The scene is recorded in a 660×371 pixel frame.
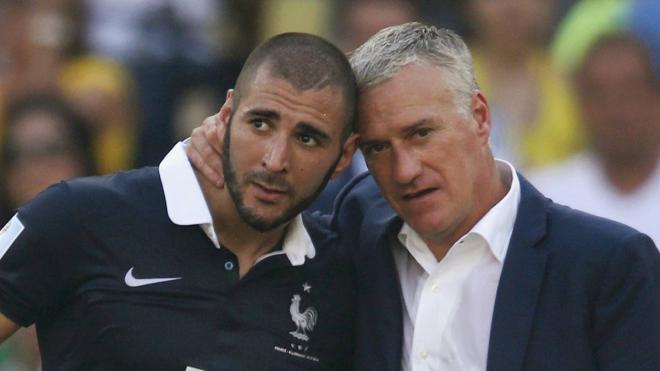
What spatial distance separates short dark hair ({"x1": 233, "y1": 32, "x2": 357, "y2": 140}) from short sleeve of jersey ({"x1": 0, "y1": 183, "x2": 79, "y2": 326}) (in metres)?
0.52

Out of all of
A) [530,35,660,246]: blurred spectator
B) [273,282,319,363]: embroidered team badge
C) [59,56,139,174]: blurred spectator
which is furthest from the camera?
[59,56,139,174]: blurred spectator

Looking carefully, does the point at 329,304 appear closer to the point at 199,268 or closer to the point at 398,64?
the point at 199,268

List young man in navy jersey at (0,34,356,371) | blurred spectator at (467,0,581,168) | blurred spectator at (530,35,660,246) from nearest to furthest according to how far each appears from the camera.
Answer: young man in navy jersey at (0,34,356,371), blurred spectator at (530,35,660,246), blurred spectator at (467,0,581,168)

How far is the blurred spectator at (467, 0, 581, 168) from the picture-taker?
573 cm

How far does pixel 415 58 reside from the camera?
3600 mm

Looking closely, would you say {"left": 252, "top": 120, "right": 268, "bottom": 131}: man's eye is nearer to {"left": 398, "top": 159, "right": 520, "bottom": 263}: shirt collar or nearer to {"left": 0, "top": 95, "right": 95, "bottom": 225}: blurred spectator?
{"left": 398, "top": 159, "right": 520, "bottom": 263}: shirt collar

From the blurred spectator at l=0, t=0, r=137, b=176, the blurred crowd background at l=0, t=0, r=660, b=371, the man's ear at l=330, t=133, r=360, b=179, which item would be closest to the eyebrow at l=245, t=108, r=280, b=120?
the man's ear at l=330, t=133, r=360, b=179

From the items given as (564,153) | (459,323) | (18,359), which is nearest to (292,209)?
(459,323)

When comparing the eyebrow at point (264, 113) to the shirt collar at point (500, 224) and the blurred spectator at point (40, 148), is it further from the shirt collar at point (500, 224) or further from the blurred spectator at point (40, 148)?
the blurred spectator at point (40, 148)

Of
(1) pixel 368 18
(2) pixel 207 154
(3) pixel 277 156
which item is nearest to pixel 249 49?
(1) pixel 368 18

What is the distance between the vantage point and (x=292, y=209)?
354cm

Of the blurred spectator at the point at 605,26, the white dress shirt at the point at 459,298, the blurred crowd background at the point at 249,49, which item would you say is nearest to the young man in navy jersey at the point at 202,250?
the white dress shirt at the point at 459,298

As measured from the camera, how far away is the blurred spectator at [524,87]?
573cm

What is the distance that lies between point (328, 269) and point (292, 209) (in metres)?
0.25
